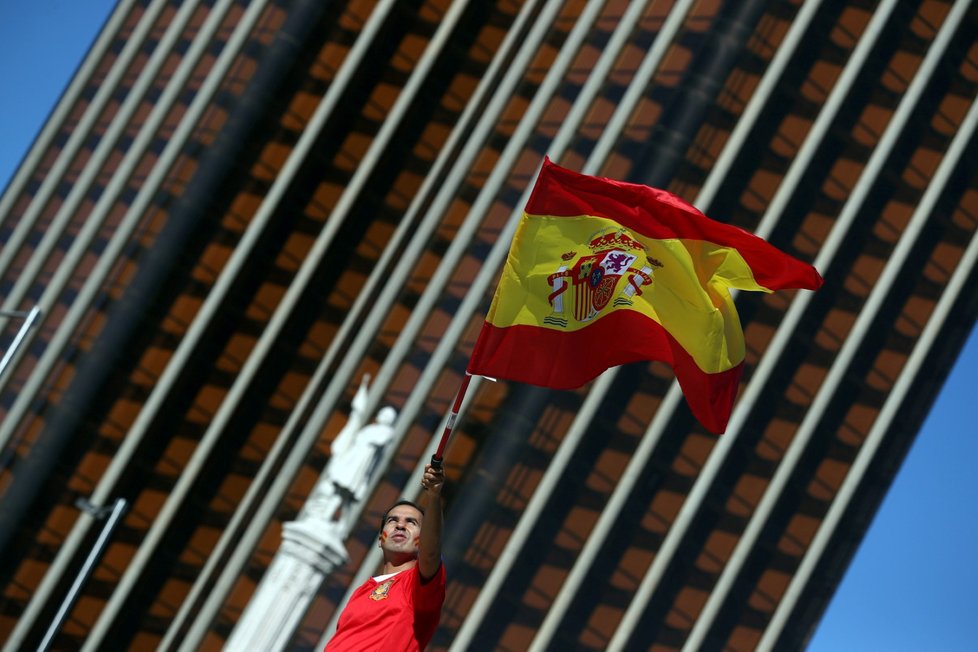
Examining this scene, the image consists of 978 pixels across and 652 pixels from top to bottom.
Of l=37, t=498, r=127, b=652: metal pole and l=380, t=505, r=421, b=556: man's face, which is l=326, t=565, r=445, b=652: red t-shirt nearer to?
l=380, t=505, r=421, b=556: man's face

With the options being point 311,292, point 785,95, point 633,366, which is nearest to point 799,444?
point 633,366

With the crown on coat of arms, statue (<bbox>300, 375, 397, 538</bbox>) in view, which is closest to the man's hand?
the crown on coat of arms

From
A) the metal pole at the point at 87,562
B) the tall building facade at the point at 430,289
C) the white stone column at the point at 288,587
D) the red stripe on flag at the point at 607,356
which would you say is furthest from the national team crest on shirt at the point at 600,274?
the tall building facade at the point at 430,289

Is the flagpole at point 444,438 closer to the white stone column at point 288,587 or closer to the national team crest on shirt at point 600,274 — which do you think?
the national team crest on shirt at point 600,274

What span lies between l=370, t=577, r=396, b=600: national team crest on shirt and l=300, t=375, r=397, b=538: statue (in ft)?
75.4

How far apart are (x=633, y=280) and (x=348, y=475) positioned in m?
21.6

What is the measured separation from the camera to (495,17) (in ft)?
162

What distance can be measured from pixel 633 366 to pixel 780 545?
935cm

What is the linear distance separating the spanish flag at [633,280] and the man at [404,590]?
A: 265cm

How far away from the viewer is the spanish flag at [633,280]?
9.98m

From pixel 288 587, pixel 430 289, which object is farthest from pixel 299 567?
pixel 430 289

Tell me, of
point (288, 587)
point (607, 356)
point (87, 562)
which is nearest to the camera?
point (607, 356)

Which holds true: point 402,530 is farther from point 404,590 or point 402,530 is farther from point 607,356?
point 607,356

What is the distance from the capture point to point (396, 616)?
7.16m
